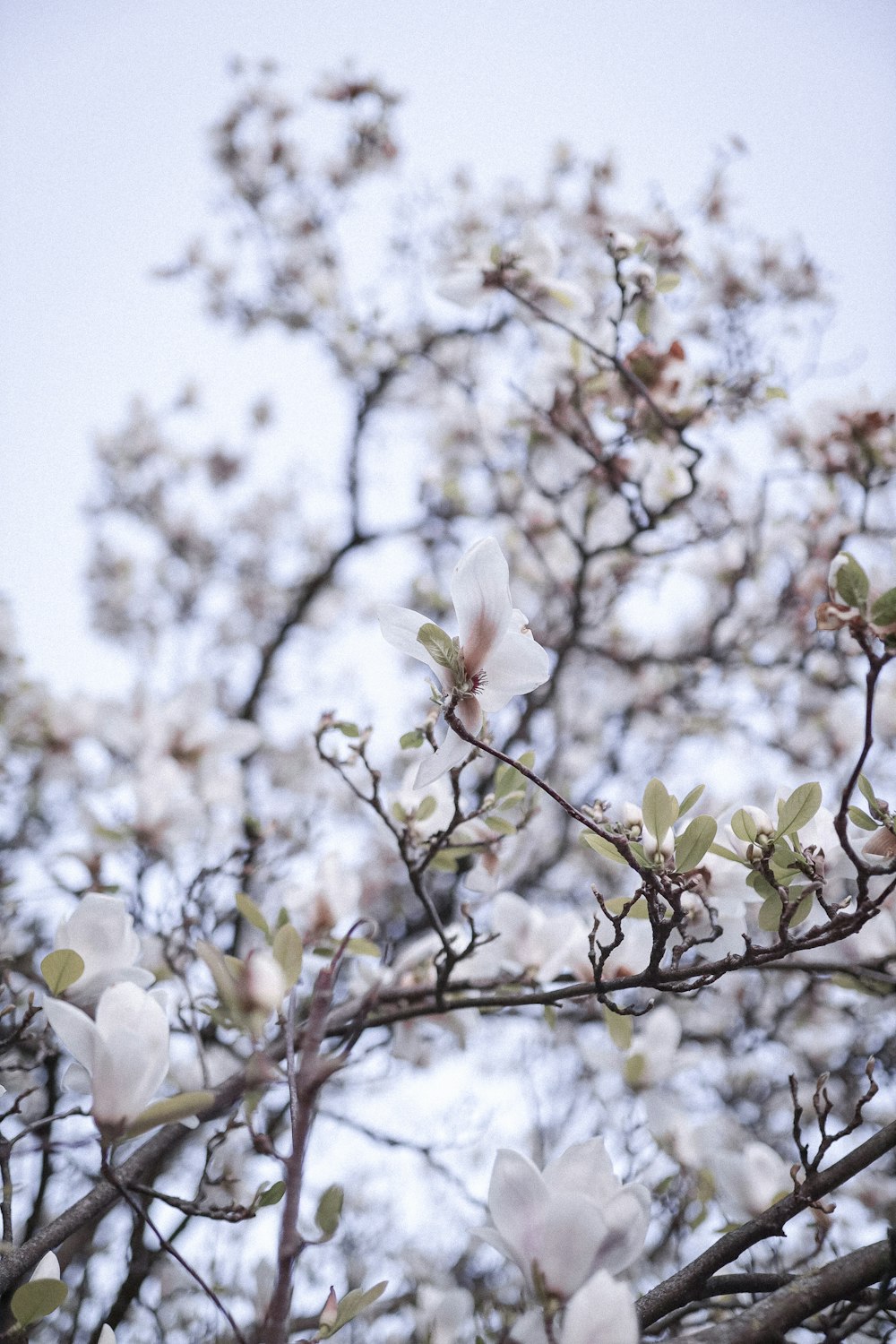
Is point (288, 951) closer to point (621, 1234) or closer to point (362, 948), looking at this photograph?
point (621, 1234)

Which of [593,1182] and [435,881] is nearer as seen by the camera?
[593,1182]

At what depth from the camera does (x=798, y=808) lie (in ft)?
3.06

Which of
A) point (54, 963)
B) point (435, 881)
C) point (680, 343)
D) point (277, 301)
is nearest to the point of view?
point (54, 963)

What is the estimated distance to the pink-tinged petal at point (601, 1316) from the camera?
619mm

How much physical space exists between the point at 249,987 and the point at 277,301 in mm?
4317

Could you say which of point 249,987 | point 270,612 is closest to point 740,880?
point 249,987

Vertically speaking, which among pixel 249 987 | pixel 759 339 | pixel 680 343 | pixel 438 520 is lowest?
pixel 249 987

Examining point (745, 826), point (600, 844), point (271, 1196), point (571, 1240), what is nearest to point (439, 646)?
point (600, 844)

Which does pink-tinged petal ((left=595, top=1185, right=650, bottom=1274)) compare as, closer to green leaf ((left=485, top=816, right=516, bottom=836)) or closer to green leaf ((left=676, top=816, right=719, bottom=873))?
green leaf ((left=676, top=816, right=719, bottom=873))

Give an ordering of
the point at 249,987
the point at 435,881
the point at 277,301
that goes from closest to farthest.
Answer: the point at 249,987, the point at 435,881, the point at 277,301

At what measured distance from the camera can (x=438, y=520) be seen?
3.83 m

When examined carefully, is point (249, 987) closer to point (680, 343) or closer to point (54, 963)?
point (54, 963)

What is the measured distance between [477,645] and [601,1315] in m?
0.55

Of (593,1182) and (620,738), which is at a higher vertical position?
(620,738)
